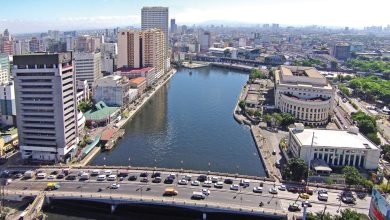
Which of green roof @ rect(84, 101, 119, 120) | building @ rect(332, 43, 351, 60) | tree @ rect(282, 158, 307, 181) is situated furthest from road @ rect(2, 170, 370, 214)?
building @ rect(332, 43, 351, 60)

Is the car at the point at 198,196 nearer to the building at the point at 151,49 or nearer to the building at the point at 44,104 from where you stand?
the building at the point at 44,104

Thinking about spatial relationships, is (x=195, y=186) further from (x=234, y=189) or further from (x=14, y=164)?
(x=14, y=164)

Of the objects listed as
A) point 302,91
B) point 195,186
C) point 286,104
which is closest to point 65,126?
point 195,186

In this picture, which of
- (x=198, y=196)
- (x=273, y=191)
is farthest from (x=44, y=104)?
(x=273, y=191)

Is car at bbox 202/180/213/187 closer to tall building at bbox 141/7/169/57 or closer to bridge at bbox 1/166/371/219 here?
bridge at bbox 1/166/371/219

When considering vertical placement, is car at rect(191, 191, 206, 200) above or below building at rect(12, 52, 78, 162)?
below
